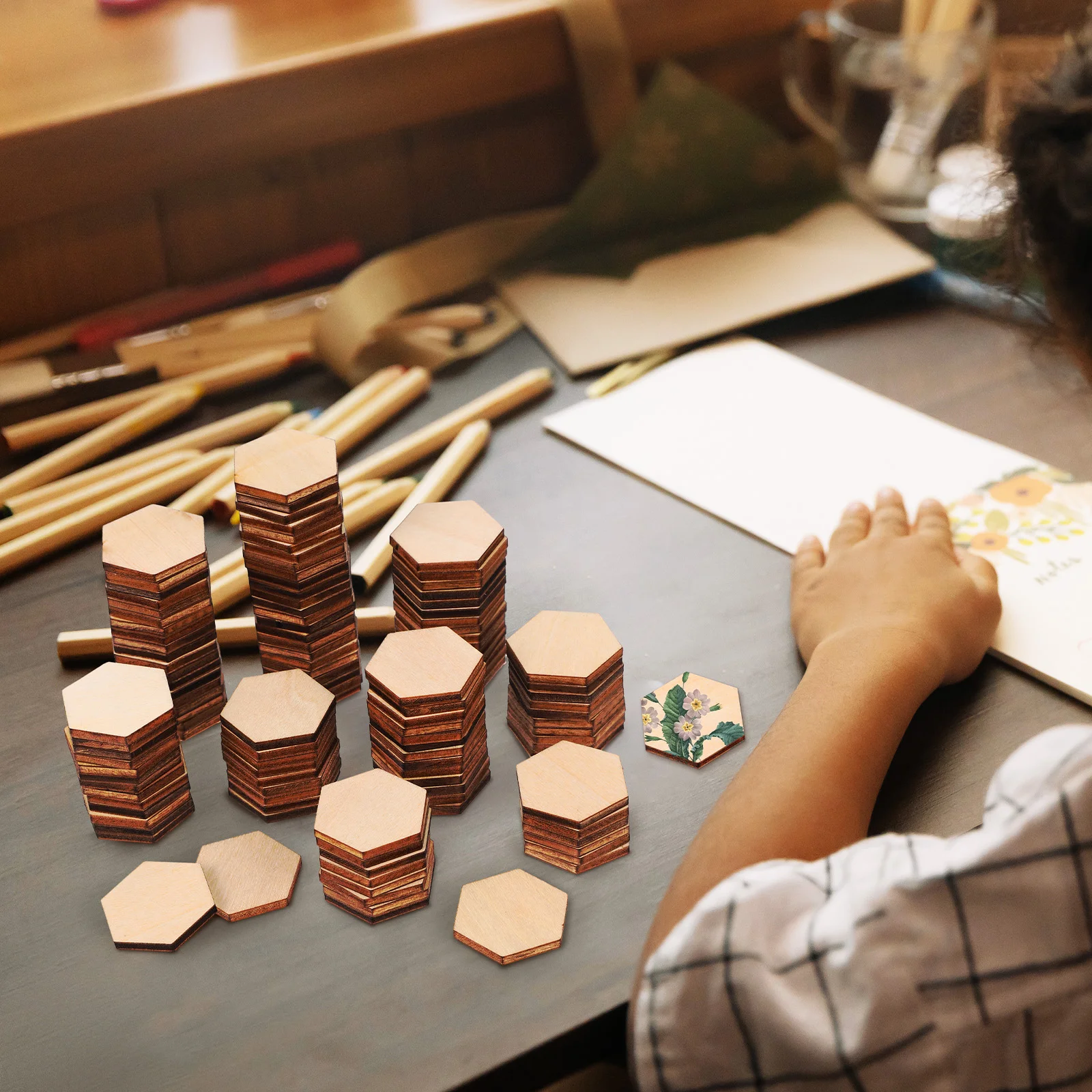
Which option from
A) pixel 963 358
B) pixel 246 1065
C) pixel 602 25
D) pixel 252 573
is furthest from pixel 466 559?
pixel 602 25

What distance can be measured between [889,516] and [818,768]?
9.1 inches

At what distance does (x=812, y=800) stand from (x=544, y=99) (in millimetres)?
757

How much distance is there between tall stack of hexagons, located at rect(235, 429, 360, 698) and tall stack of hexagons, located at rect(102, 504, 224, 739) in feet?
0.09

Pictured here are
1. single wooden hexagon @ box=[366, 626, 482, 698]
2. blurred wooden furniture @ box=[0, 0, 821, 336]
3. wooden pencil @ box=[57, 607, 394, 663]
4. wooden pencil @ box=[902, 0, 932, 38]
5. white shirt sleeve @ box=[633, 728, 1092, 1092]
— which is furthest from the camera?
wooden pencil @ box=[902, 0, 932, 38]

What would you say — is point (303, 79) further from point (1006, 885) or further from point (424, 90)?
point (1006, 885)

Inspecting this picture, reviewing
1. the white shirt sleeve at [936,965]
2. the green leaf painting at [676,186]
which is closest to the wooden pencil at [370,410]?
the green leaf painting at [676,186]

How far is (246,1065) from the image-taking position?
46 cm

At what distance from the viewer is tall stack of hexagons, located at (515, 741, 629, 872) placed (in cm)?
53

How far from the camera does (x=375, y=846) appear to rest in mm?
496

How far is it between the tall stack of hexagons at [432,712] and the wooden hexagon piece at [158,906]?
0.34ft

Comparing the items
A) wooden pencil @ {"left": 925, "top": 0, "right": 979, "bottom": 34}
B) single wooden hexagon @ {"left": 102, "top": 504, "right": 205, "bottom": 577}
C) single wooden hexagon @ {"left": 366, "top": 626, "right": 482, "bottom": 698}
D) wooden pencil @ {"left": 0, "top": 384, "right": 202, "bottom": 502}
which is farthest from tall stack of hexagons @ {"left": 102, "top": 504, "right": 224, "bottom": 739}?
wooden pencil @ {"left": 925, "top": 0, "right": 979, "bottom": 34}

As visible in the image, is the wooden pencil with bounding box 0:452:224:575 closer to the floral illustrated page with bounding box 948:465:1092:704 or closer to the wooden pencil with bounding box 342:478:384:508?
the wooden pencil with bounding box 342:478:384:508

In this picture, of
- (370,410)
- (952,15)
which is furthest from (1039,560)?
(952,15)

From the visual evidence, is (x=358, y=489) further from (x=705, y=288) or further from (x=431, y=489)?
(x=705, y=288)
